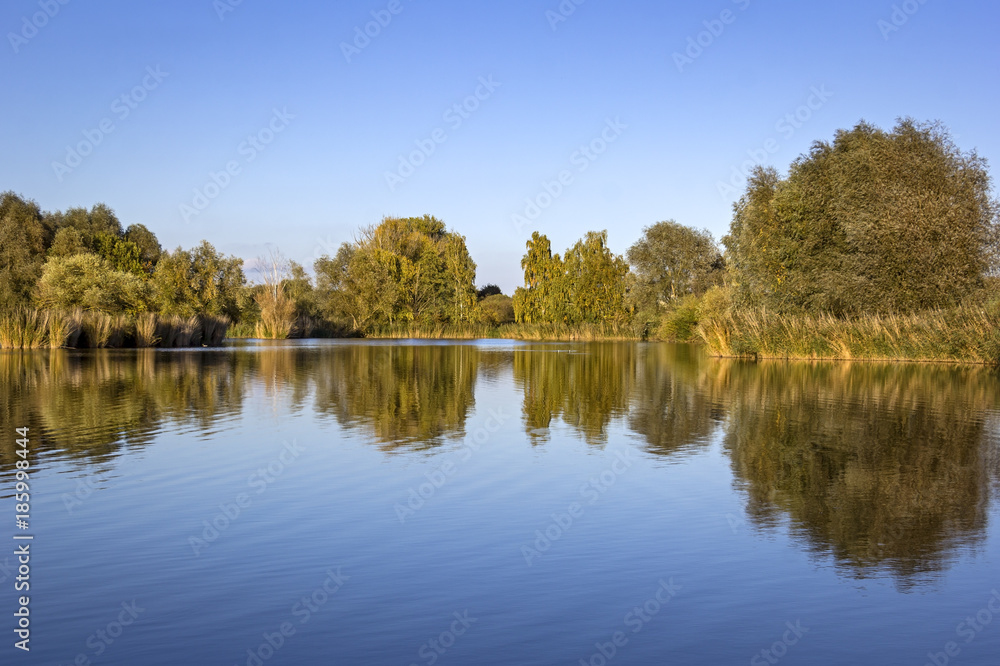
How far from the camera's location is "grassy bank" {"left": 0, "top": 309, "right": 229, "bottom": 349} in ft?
133

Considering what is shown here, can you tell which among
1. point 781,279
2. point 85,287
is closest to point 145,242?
point 85,287

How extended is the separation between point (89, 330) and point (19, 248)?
1978 centimetres

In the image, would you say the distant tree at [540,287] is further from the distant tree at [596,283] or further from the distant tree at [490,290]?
the distant tree at [490,290]

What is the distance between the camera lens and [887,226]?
35.2 m

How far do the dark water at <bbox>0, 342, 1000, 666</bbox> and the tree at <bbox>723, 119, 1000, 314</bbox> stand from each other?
22.9 metres

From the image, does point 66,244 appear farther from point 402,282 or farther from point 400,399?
point 400,399

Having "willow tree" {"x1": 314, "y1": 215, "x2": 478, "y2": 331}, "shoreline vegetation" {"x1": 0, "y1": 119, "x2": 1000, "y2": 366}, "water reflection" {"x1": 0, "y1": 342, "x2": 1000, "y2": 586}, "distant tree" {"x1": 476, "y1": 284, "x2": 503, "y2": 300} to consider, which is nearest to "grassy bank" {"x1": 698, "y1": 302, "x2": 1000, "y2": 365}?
"shoreline vegetation" {"x1": 0, "y1": 119, "x2": 1000, "y2": 366}

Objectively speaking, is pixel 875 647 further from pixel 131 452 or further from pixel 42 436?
pixel 42 436

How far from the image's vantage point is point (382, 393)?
20016mm

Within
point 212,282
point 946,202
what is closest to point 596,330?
point 212,282

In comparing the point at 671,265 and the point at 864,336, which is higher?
the point at 671,265

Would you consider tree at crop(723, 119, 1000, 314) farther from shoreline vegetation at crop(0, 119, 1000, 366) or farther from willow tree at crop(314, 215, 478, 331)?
willow tree at crop(314, 215, 478, 331)

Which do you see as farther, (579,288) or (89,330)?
(579,288)

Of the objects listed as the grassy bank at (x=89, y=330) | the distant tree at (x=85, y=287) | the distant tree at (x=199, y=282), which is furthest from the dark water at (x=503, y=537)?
the distant tree at (x=199, y=282)
